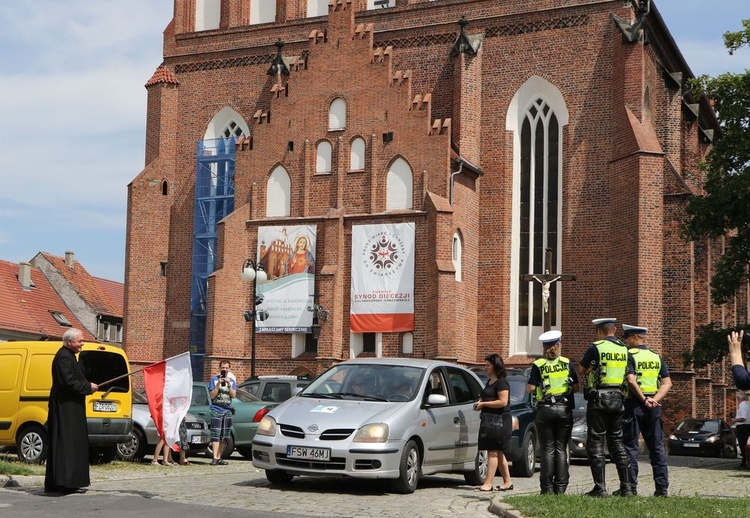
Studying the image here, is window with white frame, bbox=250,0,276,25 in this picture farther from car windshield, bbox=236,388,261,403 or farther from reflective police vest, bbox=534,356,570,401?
reflective police vest, bbox=534,356,570,401

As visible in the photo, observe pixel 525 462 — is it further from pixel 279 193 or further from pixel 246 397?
pixel 279 193

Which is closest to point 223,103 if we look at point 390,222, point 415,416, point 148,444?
point 390,222

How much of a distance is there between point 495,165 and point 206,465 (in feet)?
64.0

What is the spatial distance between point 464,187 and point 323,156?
470cm

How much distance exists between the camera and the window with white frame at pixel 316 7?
38.7m

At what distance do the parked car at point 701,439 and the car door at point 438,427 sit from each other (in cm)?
1816

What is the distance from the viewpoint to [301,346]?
34.8m

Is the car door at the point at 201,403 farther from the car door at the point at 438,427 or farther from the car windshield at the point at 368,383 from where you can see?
the car door at the point at 438,427

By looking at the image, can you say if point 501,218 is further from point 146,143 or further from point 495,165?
point 146,143

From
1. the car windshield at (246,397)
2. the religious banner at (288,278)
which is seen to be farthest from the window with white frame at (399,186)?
the car windshield at (246,397)

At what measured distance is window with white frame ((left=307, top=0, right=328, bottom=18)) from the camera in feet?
127

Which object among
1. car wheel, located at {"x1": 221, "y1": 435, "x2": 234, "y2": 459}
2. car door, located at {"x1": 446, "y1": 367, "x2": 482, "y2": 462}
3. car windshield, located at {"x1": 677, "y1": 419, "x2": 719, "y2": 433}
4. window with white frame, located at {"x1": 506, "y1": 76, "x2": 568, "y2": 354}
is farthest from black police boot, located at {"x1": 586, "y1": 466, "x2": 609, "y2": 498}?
window with white frame, located at {"x1": 506, "y1": 76, "x2": 568, "y2": 354}

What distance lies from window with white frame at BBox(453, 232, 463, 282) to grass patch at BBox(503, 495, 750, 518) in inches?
860

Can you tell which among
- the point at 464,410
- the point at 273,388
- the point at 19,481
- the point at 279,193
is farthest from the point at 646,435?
the point at 279,193
